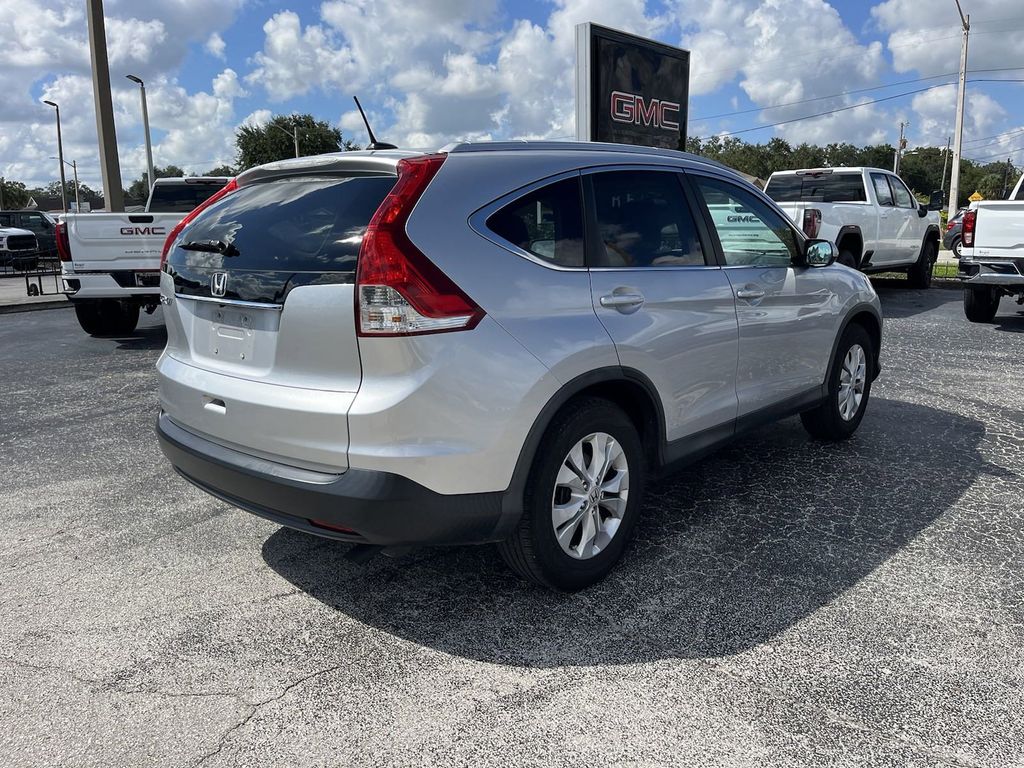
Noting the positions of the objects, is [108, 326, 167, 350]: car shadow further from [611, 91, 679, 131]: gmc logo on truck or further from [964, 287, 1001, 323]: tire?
[964, 287, 1001, 323]: tire

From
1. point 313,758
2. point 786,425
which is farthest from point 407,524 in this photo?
point 786,425

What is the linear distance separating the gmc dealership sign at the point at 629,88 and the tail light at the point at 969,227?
4148mm

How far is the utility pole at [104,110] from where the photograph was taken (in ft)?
43.2

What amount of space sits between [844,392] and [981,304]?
662cm

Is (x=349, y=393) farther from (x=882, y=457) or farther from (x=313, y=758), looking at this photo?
(x=882, y=457)

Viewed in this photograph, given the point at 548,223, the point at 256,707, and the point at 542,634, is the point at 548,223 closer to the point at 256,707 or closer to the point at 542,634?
the point at 542,634

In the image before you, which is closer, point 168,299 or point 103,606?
point 103,606

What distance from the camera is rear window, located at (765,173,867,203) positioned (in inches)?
518

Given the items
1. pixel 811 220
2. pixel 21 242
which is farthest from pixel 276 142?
pixel 811 220

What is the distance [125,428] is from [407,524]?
4148mm

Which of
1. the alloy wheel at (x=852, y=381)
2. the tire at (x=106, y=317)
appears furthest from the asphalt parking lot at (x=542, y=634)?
the tire at (x=106, y=317)

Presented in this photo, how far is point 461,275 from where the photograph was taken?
111 inches

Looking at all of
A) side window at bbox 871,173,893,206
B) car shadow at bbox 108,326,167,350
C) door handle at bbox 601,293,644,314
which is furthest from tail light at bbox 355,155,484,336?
side window at bbox 871,173,893,206

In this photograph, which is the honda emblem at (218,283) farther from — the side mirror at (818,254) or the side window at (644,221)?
the side mirror at (818,254)
